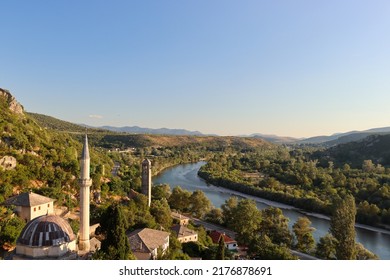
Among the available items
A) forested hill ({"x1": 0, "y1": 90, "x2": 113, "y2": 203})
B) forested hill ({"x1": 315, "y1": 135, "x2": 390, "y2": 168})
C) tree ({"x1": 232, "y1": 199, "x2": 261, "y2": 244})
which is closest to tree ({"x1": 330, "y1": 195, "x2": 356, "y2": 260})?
tree ({"x1": 232, "y1": 199, "x2": 261, "y2": 244})

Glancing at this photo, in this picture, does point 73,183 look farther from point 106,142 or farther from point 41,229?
point 106,142

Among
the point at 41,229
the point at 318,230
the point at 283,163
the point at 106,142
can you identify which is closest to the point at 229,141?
the point at 106,142

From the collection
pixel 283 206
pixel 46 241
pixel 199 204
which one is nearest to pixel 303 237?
pixel 199 204

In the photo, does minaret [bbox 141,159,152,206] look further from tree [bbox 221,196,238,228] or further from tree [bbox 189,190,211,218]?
tree [bbox 221,196,238,228]

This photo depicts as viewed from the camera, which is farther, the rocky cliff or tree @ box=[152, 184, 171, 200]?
the rocky cliff

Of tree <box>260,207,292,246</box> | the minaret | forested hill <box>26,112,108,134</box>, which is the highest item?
forested hill <box>26,112,108,134</box>

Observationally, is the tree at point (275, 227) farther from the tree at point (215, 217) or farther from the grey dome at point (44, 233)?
the grey dome at point (44, 233)

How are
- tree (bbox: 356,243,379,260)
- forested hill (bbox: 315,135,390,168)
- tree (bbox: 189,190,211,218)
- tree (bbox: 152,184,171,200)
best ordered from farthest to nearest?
forested hill (bbox: 315,135,390,168)
tree (bbox: 152,184,171,200)
tree (bbox: 189,190,211,218)
tree (bbox: 356,243,379,260)

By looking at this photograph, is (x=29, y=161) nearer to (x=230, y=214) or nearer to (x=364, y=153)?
(x=230, y=214)
